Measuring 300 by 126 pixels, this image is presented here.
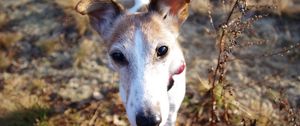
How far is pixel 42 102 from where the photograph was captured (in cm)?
544

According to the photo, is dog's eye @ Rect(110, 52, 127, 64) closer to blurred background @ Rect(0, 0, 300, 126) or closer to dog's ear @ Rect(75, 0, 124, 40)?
dog's ear @ Rect(75, 0, 124, 40)

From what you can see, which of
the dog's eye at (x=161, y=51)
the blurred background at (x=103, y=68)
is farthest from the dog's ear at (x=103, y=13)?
the blurred background at (x=103, y=68)

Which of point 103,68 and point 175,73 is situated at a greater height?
point 175,73

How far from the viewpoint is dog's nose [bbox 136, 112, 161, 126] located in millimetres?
3189

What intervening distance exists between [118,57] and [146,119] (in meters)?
0.58

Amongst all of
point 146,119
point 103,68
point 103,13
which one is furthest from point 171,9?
point 103,68

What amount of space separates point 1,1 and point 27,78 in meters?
1.58

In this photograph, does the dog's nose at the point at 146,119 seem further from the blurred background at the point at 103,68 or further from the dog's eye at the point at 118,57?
the blurred background at the point at 103,68

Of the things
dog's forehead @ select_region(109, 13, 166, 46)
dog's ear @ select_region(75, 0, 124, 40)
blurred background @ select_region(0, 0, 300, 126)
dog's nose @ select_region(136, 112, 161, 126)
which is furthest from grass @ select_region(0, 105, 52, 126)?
dog's nose @ select_region(136, 112, 161, 126)

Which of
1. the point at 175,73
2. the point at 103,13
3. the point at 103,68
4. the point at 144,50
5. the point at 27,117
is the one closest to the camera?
the point at 144,50

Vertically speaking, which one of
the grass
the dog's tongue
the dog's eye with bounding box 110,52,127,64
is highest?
the dog's eye with bounding box 110,52,127,64

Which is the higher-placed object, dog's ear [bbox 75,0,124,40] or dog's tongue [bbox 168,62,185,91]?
dog's ear [bbox 75,0,124,40]

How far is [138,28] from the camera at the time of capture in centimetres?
357

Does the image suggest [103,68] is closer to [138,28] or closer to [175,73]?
[175,73]
